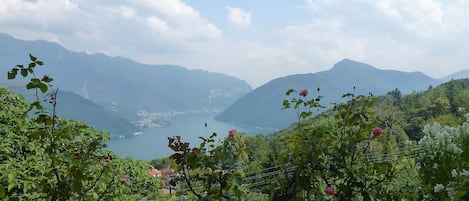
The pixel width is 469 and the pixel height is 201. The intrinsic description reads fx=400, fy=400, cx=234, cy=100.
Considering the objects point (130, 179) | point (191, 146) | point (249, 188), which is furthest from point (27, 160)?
point (191, 146)

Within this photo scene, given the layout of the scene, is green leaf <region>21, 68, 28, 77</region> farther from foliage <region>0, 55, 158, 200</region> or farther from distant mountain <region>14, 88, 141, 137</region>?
distant mountain <region>14, 88, 141, 137</region>

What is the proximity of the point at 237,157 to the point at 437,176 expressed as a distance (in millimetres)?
1074

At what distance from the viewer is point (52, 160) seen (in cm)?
131

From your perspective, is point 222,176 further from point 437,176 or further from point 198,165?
point 437,176

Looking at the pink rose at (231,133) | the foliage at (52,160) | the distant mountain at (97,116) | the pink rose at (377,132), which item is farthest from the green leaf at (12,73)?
the distant mountain at (97,116)

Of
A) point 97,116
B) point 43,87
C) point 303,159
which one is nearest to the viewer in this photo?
point 43,87

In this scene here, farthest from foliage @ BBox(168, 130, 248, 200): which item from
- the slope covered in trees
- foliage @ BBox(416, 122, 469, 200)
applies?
foliage @ BBox(416, 122, 469, 200)

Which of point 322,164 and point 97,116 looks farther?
point 97,116

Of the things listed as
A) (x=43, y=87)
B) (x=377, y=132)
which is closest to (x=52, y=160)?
(x=43, y=87)

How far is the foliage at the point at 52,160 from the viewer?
1295 millimetres

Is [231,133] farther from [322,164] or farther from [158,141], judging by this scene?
[158,141]

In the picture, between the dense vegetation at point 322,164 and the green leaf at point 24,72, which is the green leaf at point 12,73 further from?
the dense vegetation at point 322,164

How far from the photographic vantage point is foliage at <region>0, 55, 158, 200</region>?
1295mm

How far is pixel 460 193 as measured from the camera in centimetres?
128
